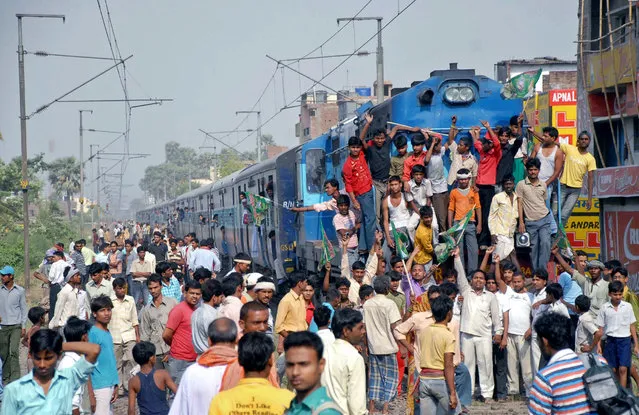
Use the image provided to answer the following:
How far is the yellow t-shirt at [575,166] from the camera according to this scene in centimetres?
1353

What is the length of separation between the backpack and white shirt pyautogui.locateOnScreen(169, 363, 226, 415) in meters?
2.16

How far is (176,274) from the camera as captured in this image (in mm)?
13891

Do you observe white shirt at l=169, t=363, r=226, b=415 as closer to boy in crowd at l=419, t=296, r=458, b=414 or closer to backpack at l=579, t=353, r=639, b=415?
backpack at l=579, t=353, r=639, b=415

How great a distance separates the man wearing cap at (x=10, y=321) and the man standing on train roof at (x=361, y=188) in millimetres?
4861

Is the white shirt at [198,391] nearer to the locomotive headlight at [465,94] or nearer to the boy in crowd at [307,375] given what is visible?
the boy in crowd at [307,375]

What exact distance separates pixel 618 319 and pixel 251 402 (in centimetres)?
671

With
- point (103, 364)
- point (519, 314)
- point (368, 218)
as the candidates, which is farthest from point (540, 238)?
point (103, 364)

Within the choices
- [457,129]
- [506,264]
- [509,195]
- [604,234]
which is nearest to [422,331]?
[506,264]

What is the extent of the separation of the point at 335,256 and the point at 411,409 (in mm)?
6258

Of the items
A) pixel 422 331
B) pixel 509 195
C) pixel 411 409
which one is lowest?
pixel 411 409

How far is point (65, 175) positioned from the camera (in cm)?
9306

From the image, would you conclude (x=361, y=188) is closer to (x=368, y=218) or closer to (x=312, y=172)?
(x=368, y=218)

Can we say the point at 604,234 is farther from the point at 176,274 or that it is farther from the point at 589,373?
the point at 589,373

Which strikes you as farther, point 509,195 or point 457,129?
point 457,129
